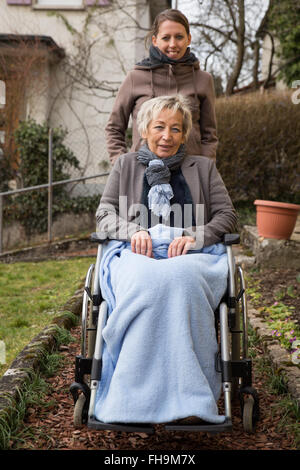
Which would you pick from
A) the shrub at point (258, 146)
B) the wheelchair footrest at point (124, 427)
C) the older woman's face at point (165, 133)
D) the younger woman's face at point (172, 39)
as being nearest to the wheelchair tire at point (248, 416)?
the wheelchair footrest at point (124, 427)

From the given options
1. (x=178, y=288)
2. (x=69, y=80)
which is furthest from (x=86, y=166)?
(x=178, y=288)

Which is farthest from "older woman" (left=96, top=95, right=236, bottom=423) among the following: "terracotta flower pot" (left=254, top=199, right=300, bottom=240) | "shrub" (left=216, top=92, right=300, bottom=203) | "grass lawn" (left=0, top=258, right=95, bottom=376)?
"shrub" (left=216, top=92, right=300, bottom=203)

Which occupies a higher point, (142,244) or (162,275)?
(142,244)

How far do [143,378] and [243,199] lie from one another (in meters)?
6.18

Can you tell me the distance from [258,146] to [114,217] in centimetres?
555

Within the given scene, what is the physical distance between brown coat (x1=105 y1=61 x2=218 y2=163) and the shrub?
4.47 metres

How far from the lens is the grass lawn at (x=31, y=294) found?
3826 millimetres

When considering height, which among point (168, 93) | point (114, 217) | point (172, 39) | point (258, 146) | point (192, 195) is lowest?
point (114, 217)

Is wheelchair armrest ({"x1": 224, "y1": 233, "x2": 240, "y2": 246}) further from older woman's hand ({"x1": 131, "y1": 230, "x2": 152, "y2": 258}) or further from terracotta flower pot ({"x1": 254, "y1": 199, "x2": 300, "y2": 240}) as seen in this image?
terracotta flower pot ({"x1": 254, "y1": 199, "x2": 300, "y2": 240})

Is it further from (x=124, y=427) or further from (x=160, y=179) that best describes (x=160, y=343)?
(x=160, y=179)

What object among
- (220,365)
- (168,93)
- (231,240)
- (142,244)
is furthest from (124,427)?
(168,93)

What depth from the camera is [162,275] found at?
2.07m

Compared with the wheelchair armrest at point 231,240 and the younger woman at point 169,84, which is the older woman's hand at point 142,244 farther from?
the younger woman at point 169,84
